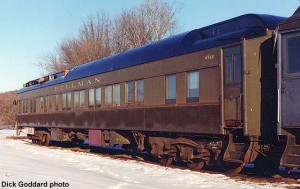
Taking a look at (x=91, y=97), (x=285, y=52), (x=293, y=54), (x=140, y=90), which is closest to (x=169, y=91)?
(x=140, y=90)

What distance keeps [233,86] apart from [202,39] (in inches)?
82.2

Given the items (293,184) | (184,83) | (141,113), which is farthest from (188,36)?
(293,184)

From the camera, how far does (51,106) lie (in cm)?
2069

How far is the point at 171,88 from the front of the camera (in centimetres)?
1148

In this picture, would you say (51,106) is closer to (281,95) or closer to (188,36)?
(188,36)

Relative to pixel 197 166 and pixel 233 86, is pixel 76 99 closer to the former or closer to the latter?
pixel 197 166

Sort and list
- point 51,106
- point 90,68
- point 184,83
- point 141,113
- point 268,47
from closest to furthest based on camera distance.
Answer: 1. point 268,47
2. point 184,83
3. point 141,113
4. point 90,68
5. point 51,106

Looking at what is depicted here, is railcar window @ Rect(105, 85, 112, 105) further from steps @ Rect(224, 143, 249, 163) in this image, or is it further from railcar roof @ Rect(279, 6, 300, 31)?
railcar roof @ Rect(279, 6, 300, 31)

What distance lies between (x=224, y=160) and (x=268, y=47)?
276cm

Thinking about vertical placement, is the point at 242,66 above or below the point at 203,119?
above

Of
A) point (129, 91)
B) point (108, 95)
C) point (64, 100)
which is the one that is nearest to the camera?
point (129, 91)

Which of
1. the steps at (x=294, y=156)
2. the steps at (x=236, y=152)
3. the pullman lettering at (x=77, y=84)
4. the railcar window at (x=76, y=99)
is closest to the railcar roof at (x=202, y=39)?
the pullman lettering at (x=77, y=84)

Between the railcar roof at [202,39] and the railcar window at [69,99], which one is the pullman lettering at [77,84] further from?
the railcar roof at [202,39]

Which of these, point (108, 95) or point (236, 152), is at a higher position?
point (108, 95)
